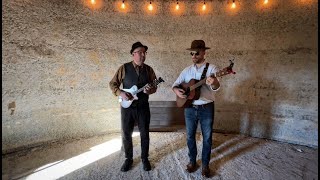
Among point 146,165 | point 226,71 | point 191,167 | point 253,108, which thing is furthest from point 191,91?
point 253,108

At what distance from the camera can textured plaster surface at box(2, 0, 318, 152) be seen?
14.0 feet

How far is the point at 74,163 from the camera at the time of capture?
12.1ft

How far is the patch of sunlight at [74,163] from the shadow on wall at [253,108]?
2837mm

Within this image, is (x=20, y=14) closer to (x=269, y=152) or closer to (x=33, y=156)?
(x=33, y=156)

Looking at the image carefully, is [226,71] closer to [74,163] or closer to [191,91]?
[191,91]

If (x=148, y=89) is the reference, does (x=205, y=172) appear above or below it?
below

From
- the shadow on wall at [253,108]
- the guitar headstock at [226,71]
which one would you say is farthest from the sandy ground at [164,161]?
the guitar headstock at [226,71]

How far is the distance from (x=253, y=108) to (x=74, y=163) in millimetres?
4139

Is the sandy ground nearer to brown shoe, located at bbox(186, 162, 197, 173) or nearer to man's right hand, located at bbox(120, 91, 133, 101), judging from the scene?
brown shoe, located at bbox(186, 162, 197, 173)

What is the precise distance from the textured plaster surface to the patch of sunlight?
3.04ft

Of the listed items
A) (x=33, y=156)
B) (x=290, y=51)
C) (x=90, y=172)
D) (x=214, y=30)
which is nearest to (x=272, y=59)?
(x=290, y=51)

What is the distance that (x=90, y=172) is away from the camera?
3373 millimetres

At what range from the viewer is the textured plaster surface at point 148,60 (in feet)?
14.0

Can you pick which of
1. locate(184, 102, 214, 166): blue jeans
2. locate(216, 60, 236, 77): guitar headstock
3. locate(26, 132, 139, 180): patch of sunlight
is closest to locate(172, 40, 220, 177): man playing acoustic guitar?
locate(184, 102, 214, 166): blue jeans
